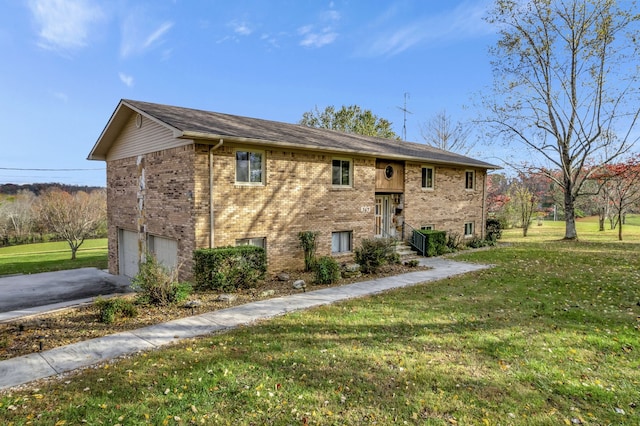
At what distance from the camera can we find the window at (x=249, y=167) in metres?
10.6

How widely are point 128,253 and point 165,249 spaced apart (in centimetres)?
384

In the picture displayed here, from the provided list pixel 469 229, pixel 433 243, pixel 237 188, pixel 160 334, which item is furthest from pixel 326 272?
pixel 469 229

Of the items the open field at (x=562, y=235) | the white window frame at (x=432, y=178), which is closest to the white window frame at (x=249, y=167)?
the white window frame at (x=432, y=178)

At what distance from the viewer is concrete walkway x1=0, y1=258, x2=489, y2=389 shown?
4.83 m

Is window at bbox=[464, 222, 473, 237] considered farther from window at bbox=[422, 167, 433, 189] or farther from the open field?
the open field

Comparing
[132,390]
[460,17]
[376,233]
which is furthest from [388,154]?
[132,390]

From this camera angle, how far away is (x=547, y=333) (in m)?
6.04

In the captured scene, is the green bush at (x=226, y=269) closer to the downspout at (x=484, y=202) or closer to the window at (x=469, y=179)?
the window at (x=469, y=179)

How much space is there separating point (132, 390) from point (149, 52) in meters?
19.9

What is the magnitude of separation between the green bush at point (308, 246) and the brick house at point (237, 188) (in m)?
0.23

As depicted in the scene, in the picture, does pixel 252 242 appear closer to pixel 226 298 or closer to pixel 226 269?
pixel 226 269

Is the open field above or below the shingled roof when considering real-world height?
below

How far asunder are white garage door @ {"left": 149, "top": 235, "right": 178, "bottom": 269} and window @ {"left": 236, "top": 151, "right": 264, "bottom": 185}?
3.16 m

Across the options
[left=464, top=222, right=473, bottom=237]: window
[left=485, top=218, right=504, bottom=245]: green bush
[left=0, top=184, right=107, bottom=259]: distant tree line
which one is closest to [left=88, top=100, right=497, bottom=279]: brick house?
[left=464, top=222, right=473, bottom=237]: window
